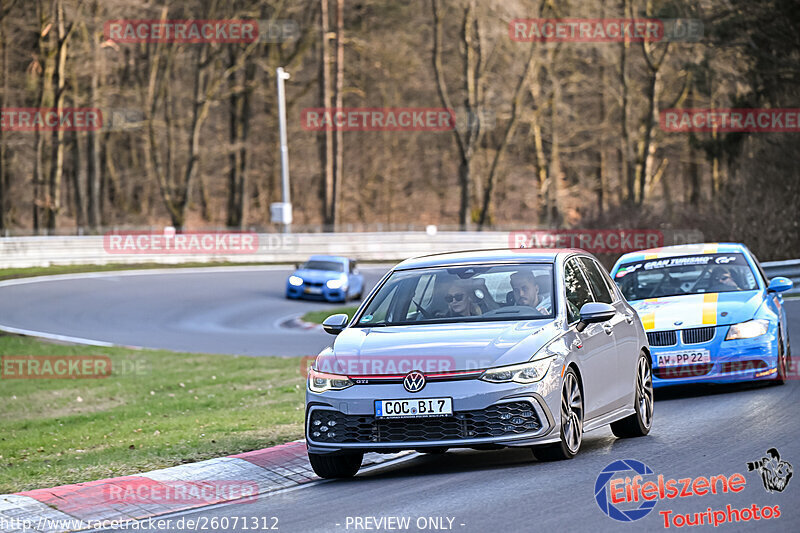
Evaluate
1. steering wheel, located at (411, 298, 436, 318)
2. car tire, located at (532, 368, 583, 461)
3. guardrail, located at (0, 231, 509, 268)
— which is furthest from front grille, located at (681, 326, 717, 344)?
guardrail, located at (0, 231, 509, 268)

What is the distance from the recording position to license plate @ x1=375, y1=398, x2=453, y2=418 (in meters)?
8.08

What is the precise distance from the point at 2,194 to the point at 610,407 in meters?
56.6

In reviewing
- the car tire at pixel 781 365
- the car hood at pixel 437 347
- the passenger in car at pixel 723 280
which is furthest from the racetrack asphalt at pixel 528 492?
the passenger in car at pixel 723 280

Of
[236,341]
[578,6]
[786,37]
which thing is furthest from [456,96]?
[236,341]

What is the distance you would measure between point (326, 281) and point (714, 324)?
23156mm

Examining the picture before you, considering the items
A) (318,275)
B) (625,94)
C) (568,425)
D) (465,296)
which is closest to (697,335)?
(465,296)

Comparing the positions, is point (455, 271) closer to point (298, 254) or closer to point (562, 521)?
point (562, 521)

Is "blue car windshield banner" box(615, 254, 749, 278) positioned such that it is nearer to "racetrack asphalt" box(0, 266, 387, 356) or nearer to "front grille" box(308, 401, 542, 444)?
"front grille" box(308, 401, 542, 444)

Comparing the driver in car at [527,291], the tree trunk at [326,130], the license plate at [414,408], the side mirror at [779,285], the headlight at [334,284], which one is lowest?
the headlight at [334,284]

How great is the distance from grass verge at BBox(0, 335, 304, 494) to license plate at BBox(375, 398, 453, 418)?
212cm

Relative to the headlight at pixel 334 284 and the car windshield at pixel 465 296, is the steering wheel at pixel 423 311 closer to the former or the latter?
the car windshield at pixel 465 296

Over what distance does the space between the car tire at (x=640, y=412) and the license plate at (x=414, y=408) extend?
2467mm

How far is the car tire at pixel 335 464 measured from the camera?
28.1 feet

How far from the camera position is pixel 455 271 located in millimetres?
9461
